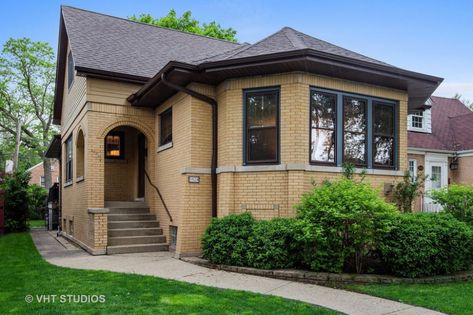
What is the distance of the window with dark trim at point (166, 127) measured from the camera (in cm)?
1139

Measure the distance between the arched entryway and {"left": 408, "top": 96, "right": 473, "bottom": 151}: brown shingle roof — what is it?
39.1ft

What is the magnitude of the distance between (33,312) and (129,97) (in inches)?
290

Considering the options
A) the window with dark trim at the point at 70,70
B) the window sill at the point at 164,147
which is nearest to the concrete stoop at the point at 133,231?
the window sill at the point at 164,147

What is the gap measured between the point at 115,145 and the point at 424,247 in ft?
33.2

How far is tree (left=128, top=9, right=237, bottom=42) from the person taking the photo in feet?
104

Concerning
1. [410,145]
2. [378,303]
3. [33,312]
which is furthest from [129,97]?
[410,145]

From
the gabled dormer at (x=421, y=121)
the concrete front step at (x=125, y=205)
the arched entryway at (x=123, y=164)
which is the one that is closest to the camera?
the concrete front step at (x=125, y=205)

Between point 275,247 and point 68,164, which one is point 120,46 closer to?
point 68,164

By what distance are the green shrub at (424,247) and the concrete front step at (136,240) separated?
18.7 ft

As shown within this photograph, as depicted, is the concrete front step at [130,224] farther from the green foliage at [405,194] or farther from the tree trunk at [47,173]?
the tree trunk at [47,173]

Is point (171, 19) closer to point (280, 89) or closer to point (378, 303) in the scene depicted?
point (280, 89)

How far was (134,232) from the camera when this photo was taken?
1101cm

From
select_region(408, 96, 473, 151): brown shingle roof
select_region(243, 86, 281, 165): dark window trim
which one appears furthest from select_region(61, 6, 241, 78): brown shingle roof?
select_region(408, 96, 473, 151): brown shingle roof

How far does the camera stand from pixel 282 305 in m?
5.59
